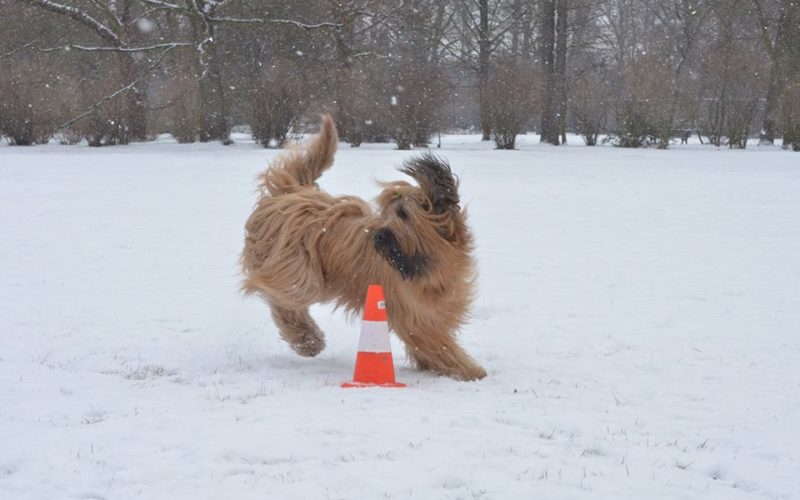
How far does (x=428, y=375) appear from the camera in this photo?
486 cm

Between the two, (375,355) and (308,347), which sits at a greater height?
(375,355)

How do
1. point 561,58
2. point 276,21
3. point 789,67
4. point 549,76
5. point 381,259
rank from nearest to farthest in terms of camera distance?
point 381,259 → point 276,21 → point 789,67 → point 549,76 → point 561,58

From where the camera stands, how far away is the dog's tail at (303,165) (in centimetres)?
559

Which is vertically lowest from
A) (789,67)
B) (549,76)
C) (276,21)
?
(549,76)

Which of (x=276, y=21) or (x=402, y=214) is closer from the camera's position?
(x=402, y=214)

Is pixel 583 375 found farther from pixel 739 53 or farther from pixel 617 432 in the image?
pixel 739 53

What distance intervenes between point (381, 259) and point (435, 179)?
62 centimetres

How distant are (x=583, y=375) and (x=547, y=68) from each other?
2518cm

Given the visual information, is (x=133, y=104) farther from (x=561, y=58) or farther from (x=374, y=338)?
(x=374, y=338)

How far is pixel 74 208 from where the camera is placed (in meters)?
12.0

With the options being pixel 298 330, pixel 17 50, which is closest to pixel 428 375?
pixel 298 330

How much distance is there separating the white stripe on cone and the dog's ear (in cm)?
72

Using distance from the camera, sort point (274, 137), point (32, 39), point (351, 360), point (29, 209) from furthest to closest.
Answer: point (32, 39), point (274, 137), point (29, 209), point (351, 360)

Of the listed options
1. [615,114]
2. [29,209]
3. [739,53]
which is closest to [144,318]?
[29,209]
